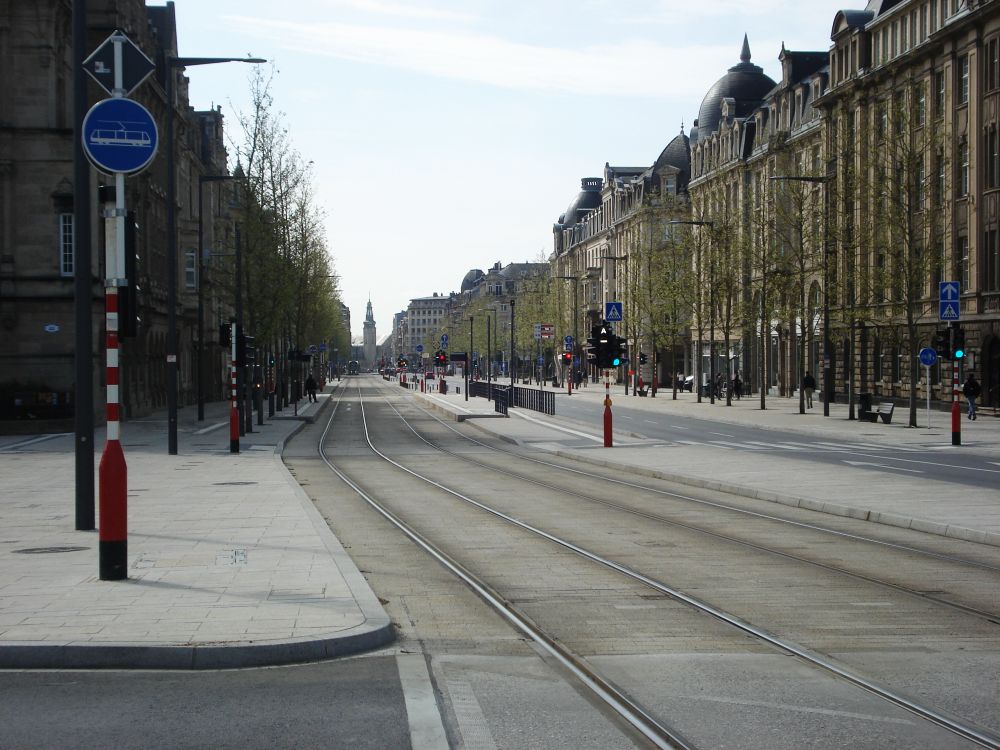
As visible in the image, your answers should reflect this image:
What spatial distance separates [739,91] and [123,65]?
267 feet

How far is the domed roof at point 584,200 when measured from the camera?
15138cm

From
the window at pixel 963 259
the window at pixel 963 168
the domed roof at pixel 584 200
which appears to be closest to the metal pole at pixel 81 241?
the window at pixel 963 259

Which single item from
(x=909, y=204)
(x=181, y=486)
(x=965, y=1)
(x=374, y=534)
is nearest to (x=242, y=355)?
(x=181, y=486)

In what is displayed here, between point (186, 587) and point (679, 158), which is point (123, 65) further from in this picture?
point (679, 158)

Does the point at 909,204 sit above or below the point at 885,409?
above

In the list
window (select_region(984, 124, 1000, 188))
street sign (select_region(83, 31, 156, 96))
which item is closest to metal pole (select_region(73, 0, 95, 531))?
street sign (select_region(83, 31, 156, 96))

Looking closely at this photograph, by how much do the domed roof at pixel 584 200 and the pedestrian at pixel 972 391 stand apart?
4183 inches

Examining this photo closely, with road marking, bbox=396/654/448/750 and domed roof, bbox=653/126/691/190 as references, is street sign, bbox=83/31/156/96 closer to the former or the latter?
road marking, bbox=396/654/448/750

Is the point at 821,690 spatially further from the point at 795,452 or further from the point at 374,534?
the point at 795,452

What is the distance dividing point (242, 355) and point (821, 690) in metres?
25.7

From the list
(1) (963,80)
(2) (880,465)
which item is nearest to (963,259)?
(1) (963,80)

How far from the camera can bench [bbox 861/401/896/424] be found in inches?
1735

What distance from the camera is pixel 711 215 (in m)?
Answer: 70.6

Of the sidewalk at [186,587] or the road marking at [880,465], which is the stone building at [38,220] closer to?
the sidewalk at [186,587]
